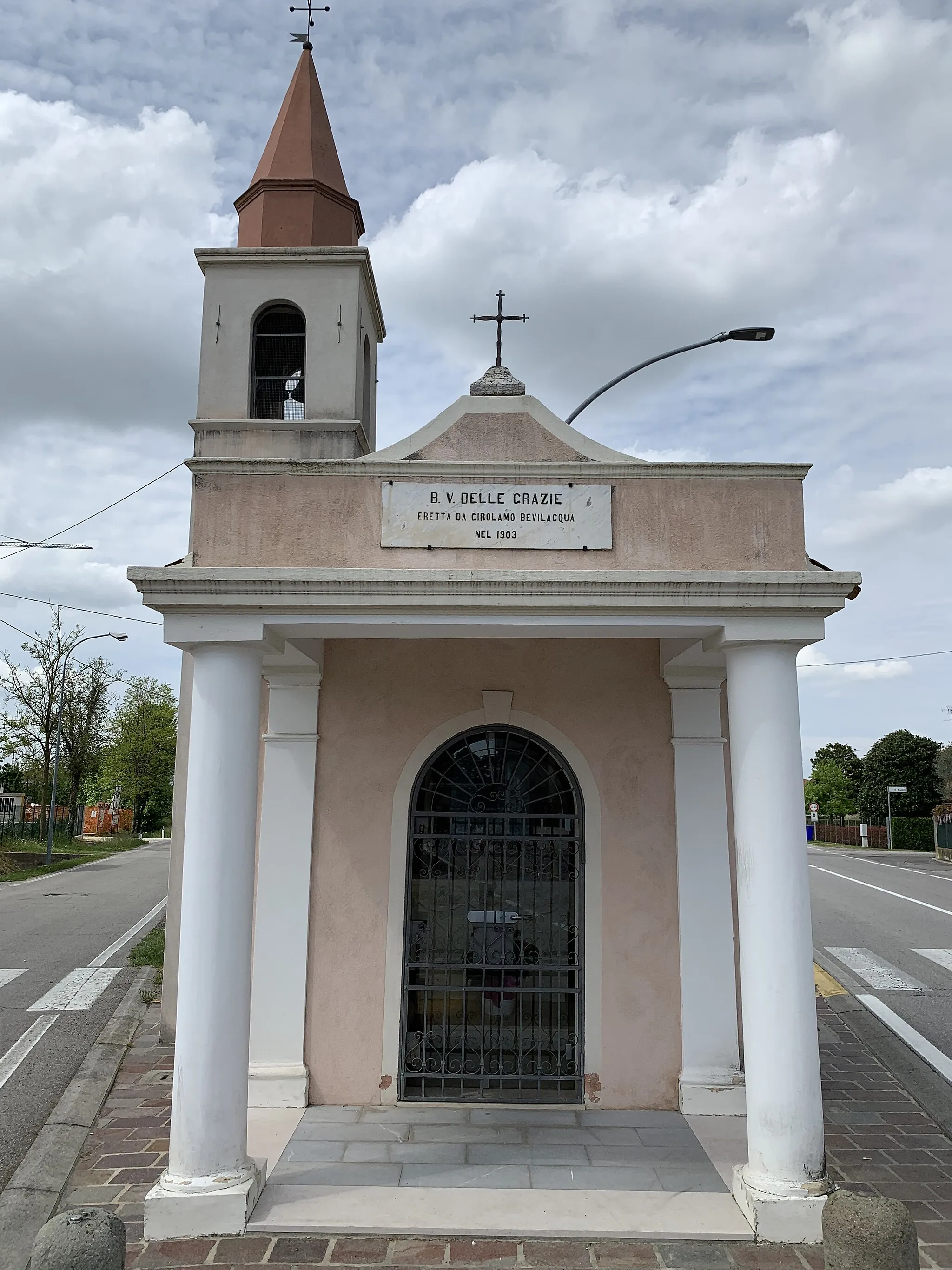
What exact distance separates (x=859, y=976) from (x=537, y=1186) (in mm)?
8854

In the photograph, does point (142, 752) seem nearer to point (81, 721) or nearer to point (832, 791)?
point (81, 721)

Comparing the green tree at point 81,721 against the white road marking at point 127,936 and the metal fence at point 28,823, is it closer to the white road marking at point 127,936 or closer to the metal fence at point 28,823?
the metal fence at point 28,823

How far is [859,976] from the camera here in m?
13.4

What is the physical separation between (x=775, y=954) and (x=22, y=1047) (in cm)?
789

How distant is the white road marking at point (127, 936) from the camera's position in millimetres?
14688

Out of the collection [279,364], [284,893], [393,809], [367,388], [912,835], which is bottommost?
[912,835]

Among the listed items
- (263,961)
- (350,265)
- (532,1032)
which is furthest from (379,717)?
(350,265)

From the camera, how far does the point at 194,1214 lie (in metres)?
5.46

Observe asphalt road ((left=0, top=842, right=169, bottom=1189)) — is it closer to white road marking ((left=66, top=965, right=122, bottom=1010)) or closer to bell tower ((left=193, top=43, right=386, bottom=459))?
white road marking ((left=66, top=965, right=122, bottom=1010))

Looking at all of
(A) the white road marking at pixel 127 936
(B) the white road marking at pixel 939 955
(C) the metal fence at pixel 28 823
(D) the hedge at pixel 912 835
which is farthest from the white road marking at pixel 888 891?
(C) the metal fence at pixel 28 823

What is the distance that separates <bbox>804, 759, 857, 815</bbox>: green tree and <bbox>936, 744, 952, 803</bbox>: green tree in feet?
47.3

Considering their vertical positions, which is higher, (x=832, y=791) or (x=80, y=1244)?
(x=832, y=791)

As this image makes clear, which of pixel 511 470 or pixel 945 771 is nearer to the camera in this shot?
pixel 511 470

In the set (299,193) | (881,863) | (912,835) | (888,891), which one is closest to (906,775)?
(912,835)
